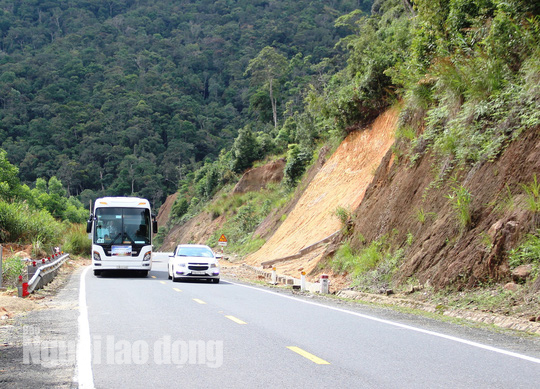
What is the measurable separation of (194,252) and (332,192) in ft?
32.7

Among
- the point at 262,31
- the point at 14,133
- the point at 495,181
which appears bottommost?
the point at 495,181

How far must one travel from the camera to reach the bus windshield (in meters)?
23.7

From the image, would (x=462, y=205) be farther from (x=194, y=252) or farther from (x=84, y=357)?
(x=194, y=252)

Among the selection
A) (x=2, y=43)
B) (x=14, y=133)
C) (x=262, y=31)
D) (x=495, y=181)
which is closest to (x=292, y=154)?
(x=495, y=181)

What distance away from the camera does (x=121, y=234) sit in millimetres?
23766

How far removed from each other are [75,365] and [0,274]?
32.3 feet

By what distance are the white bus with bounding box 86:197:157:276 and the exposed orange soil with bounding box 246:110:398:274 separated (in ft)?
19.0

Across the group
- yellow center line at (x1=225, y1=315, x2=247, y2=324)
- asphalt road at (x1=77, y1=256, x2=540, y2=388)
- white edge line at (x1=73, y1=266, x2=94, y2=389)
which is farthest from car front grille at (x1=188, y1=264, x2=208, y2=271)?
yellow center line at (x1=225, y1=315, x2=247, y2=324)

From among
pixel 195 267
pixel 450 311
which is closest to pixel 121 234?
pixel 195 267

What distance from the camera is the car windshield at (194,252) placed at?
2207 cm

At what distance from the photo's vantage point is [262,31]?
126000 millimetres

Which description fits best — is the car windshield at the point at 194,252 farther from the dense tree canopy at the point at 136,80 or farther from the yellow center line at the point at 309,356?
the dense tree canopy at the point at 136,80

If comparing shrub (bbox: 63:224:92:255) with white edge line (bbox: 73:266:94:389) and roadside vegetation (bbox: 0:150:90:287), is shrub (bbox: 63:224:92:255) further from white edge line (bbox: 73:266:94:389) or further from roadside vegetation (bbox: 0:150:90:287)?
white edge line (bbox: 73:266:94:389)

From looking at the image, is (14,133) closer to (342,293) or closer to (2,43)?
(2,43)
